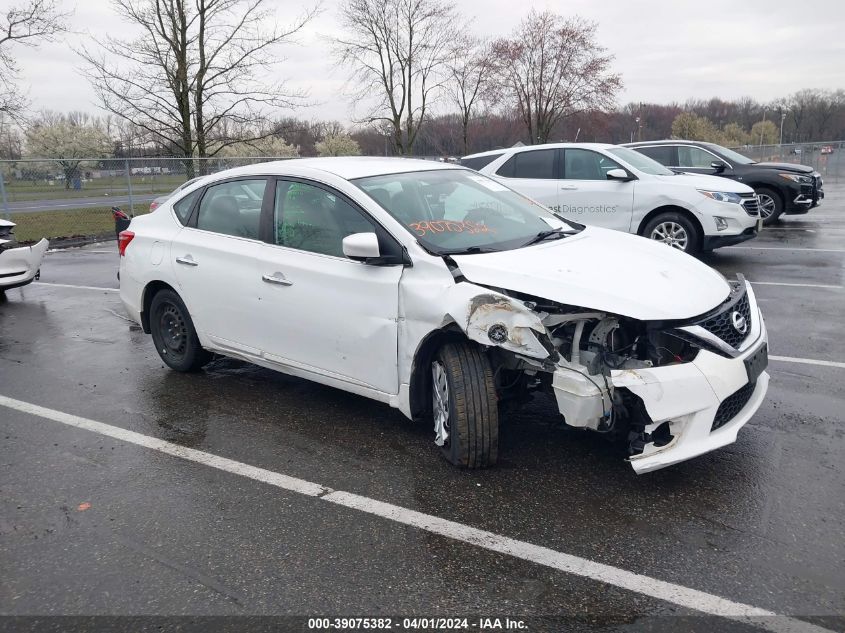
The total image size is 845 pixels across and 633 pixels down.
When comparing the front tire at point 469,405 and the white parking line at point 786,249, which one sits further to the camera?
the white parking line at point 786,249

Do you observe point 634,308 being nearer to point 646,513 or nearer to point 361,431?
point 646,513

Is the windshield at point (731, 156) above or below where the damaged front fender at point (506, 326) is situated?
above

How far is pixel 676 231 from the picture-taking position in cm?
947

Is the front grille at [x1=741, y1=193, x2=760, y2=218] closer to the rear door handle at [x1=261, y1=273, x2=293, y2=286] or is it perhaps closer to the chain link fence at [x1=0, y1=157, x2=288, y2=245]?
the rear door handle at [x1=261, y1=273, x2=293, y2=286]

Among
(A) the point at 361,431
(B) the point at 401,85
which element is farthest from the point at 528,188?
(B) the point at 401,85

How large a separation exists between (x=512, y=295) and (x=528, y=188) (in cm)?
706

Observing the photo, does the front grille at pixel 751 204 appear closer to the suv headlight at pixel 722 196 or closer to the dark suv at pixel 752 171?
the suv headlight at pixel 722 196

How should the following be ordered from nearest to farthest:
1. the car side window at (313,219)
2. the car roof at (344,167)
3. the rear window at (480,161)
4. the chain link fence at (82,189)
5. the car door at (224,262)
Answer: the car side window at (313,219)
the car roof at (344,167)
the car door at (224,262)
the rear window at (480,161)
the chain link fence at (82,189)

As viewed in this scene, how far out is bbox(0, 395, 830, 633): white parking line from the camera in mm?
2531

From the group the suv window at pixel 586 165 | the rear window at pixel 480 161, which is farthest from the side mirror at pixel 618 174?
the rear window at pixel 480 161

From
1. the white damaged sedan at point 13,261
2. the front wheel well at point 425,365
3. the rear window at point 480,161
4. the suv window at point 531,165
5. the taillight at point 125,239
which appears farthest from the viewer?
the rear window at point 480,161

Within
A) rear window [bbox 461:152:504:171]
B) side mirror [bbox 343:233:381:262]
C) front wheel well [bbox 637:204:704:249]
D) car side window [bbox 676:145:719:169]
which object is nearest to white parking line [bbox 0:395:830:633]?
side mirror [bbox 343:233:381:262]

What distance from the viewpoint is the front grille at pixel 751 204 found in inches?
374

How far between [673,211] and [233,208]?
672 cm
